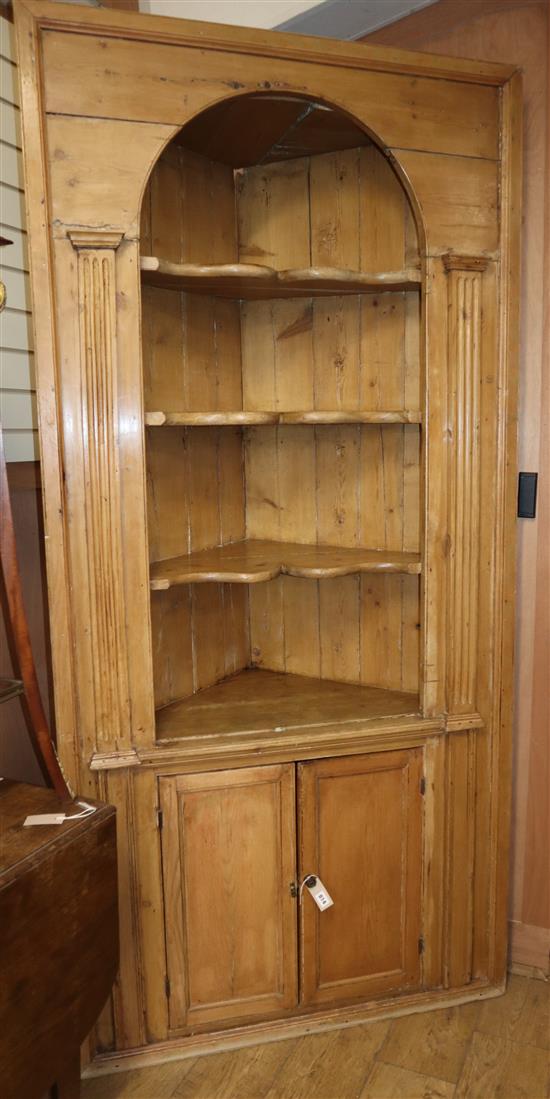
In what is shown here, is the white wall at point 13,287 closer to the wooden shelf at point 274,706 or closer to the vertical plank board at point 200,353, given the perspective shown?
the vertical plank board at point 200,353

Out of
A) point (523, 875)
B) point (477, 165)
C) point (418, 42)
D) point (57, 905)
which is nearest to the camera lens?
point (57, 905)

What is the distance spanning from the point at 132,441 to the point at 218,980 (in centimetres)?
144

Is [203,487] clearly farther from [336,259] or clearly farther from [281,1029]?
[281,1029]

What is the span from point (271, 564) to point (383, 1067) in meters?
1.33

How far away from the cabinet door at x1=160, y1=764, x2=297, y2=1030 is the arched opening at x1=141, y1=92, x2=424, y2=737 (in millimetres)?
166

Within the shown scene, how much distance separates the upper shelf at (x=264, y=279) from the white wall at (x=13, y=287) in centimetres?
35

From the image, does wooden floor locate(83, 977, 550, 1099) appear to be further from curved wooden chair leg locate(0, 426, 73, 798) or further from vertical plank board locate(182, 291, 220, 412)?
vertical plank board locate(182, 291, 220, 412)

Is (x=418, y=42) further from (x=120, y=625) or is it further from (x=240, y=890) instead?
(x=240, y=890)

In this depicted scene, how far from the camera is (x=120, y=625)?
6.75ft

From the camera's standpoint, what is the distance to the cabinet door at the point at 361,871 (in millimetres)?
2270

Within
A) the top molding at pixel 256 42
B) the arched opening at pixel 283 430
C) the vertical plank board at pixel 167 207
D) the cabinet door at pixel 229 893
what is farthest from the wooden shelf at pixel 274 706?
the top molding at pixel 256 42

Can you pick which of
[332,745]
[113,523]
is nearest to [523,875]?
[332,745]

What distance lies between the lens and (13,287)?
2248mm

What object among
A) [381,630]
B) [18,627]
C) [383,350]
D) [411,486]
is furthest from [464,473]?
[18,627]
